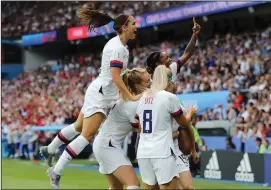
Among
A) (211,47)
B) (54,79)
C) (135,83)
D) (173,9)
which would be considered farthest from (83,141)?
(54,79)

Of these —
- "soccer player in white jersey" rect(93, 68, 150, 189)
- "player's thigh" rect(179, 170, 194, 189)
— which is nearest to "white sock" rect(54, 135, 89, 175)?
"soccer player in white jersey" rect(93, 68, 150, 189)

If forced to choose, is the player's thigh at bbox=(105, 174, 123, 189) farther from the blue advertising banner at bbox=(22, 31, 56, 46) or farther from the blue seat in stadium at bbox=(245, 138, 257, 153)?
the blue advertising banner at bbox=(22, 31, 56, 46)

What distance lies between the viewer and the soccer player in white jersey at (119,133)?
277 inches

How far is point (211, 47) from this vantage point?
86.1 ft

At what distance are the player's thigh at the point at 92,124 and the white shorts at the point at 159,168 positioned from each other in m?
0.86

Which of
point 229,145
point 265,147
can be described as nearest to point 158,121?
point 265,147

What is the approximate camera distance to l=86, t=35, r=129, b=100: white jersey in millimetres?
7297

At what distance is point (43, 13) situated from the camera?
134ft

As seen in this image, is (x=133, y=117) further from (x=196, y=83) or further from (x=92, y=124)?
(x=196, y=83)

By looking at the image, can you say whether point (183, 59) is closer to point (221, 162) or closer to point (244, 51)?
point (221, 162)

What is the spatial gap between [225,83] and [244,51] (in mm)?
2752

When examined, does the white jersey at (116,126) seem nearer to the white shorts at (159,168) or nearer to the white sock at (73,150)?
the white sock at (73,150)

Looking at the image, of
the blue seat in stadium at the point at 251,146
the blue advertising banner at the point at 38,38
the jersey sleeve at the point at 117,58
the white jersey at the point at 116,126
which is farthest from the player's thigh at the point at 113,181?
the blue advertising banner at the point at 38,38

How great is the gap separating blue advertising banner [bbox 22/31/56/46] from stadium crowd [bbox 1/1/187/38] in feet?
1.36
